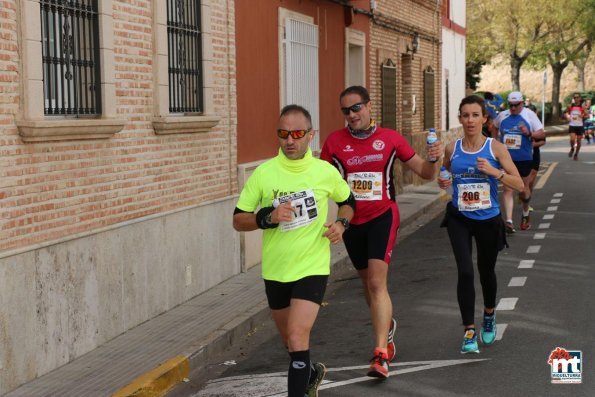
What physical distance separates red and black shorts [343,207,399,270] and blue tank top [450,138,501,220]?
0.55m

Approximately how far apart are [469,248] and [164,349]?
244cm

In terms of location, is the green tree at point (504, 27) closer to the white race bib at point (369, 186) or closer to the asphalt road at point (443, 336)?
the asphalt road at point (443, 336)

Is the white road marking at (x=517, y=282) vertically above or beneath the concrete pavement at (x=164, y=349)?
above

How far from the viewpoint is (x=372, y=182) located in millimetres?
8016

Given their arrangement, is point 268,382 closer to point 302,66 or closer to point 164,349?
point 164,349

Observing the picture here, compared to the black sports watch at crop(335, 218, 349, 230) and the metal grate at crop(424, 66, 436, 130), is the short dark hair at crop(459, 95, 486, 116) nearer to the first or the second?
the black sports watch at crop(335, 218, 349, 230)

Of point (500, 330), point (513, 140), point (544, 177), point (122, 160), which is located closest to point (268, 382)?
point (500, 330)

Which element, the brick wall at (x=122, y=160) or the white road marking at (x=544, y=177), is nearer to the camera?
the brick wall at (x=122, y=160)

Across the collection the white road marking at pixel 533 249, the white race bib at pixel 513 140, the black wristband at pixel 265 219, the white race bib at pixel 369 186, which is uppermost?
the white race bib at pixel 513 140

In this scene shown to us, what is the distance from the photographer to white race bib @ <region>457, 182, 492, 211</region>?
8.38 metres

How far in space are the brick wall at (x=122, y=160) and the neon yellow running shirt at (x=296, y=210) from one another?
199 cm

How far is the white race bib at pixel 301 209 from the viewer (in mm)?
6727

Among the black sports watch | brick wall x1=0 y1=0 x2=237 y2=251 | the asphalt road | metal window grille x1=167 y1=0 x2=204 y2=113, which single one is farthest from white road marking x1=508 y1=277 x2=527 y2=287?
the black sports watch

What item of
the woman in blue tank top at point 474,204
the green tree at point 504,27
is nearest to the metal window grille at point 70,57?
the woman in blue tank top at point 474,204
